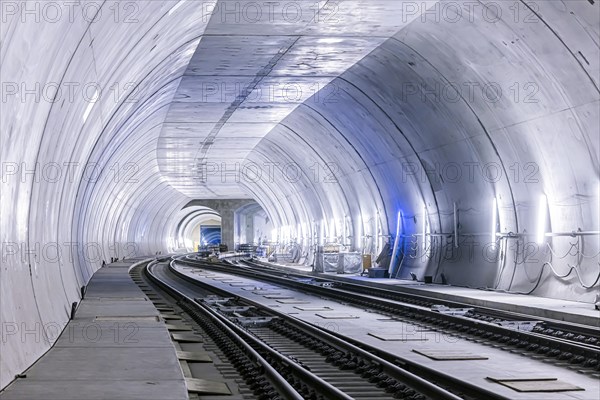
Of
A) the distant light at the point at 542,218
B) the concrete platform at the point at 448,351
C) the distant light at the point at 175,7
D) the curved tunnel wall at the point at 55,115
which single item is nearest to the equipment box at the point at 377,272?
the concrete platform at the point at 448,351

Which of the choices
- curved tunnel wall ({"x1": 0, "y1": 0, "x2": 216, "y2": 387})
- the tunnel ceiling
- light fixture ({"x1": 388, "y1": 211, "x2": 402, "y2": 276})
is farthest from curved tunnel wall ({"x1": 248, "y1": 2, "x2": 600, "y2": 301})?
curved tunnel wall ({"x1": 0, "y1": 0, "x2": 216, "y2": 387})

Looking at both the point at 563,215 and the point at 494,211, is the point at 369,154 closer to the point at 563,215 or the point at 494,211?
the point at 494,211

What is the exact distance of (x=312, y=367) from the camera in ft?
34.8

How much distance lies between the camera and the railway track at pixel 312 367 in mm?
8398

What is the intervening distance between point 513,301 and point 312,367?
296 inches

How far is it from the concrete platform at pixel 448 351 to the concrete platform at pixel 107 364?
2835 mm

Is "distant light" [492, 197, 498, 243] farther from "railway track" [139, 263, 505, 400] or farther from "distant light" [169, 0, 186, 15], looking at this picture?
"distant light" [169, 0, 186, 15]

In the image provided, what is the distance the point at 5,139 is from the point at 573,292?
41.8 ft

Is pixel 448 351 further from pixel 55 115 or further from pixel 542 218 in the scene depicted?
pixel 542 218

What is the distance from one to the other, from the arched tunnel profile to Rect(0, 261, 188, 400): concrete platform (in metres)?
0.28

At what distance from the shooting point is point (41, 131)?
356 inches

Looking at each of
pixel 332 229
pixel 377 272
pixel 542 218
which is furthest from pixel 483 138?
pixel 332 229

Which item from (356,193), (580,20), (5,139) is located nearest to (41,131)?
(5,139)

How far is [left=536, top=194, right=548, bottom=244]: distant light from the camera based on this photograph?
18484 millimetres
